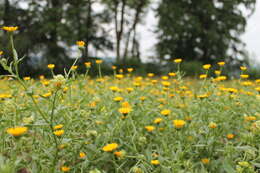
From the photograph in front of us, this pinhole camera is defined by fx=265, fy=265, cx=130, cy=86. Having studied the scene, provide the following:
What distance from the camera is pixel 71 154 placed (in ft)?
5.22

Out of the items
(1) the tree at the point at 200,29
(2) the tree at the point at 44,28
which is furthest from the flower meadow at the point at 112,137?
(1) the tree at the point at 200,29

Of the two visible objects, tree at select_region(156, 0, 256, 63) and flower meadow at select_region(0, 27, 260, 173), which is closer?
flower meadow at select_region(0, 27, 260, 173)

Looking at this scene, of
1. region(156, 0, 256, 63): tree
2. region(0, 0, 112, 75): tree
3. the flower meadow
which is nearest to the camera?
the flower meadow

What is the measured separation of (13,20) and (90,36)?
14.0 feet

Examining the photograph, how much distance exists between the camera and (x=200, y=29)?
1521 cm

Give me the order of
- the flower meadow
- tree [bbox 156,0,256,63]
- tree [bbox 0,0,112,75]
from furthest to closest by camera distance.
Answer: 1. tree [bbox 156,0,256,63]
2. tree [bbox 0,0,112,75]
3. the flower meadow

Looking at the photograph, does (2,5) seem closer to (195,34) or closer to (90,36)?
(90,36)

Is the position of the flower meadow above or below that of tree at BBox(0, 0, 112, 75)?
below

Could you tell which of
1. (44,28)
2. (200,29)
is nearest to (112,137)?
(44,28)

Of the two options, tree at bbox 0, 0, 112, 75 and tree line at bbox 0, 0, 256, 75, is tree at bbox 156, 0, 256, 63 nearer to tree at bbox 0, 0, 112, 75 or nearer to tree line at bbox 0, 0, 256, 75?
tree line at bbox 0, 0, 256, 75

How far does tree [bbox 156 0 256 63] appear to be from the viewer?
49.6ft

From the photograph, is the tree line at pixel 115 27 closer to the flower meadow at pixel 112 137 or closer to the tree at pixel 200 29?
the tree at pixel 200 29

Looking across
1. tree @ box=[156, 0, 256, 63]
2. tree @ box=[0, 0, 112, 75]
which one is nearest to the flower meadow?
tree @ box=[0, 0, 112, 75]

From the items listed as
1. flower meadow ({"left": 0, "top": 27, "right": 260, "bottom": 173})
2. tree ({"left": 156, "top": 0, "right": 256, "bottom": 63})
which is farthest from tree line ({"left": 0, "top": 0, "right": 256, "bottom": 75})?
flower meadow ({"left": 0, "top": 27, "right": 260, "bottom": 173})
